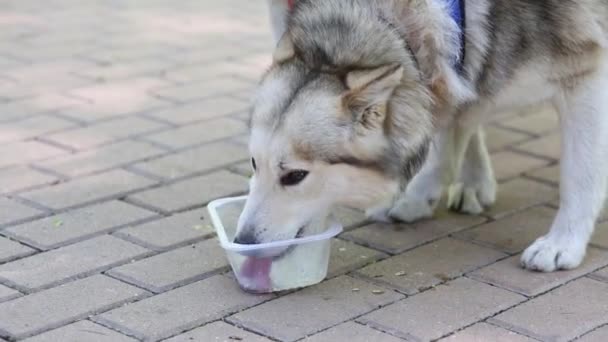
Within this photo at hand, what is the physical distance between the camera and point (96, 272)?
364 cm

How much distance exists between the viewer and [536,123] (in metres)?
5.33

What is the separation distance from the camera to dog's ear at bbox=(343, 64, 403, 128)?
3318 mm

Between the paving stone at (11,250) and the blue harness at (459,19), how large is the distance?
151 cm

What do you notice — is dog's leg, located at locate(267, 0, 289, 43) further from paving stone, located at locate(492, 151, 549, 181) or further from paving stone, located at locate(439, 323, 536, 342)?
paving stone, located at locate(439, 323, 536, 342)

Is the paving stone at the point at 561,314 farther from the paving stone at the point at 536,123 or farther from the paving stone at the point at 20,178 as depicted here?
the paving stone at the point at 20,178

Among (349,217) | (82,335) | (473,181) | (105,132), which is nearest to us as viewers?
(82,335)

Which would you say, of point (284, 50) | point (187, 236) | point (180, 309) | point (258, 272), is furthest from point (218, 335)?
point (284, 50)

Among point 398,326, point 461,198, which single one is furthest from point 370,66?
point 461,198

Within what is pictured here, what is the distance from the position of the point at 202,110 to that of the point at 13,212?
4.57 ft

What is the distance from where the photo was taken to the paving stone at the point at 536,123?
5.24 meters

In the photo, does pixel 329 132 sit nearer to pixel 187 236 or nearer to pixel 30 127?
pixel 187 236

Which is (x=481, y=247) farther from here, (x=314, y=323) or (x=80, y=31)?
(x=80, y=31)

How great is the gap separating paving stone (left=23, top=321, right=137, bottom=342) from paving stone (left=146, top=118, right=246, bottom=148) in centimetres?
168

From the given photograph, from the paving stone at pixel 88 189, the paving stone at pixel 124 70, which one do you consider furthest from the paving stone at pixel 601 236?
the paving stone at pixel 124 70
